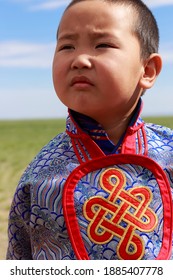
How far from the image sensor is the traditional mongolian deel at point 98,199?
2350 mm

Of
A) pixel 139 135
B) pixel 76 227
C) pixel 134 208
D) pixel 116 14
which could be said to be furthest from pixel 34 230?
pixel 116 14

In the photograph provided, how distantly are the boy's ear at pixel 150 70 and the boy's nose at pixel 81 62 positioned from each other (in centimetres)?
27

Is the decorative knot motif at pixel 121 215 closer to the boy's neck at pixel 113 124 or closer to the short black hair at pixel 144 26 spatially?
the boy's neck at pixel 113 124

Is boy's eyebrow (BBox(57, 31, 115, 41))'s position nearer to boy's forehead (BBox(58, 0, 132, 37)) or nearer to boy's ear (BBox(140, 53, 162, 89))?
boy's forehead (BBox(58, 0, 132, 37))

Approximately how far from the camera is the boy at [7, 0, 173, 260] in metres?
2.35

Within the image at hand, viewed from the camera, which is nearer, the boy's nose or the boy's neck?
the boy's nose

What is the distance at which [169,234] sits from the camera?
240cm

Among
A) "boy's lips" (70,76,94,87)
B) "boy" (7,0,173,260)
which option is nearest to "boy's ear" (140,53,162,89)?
"boy" (7,0,173,260)

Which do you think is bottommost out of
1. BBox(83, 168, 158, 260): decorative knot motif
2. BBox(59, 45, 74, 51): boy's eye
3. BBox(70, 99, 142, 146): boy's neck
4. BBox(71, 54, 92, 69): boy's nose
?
BBox(83, 168, 158, 260): decorative knot motif

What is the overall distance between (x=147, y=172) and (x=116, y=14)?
644 millimetres

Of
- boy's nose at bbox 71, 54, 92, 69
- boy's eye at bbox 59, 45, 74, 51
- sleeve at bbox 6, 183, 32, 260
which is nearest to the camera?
boy's nose at bbox 71, 54, 92, 69

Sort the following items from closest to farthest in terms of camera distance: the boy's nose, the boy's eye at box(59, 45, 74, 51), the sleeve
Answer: the boy's nose, the boy's eye at box(59, 45, 74, 51), the sleeve

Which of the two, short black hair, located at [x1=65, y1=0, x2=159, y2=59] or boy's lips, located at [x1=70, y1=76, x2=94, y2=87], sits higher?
short black hair, located at [x1=65, y1=0, x2=159, y2=59]
